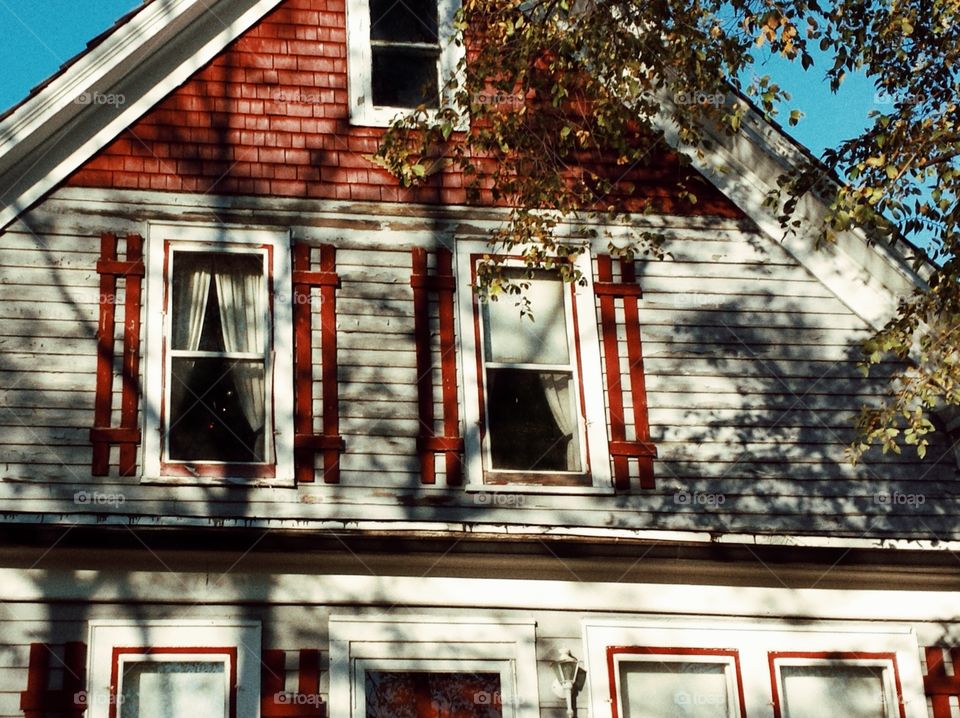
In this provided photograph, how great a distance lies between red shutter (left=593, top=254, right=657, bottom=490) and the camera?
452 inches

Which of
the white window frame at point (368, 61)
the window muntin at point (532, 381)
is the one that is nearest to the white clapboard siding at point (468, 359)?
the window muntin at point (532, 381)

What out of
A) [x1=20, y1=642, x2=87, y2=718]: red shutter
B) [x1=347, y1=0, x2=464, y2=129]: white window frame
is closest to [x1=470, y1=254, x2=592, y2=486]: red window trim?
[x1=347, y1=0, x2=464, y2=129]: white window frame

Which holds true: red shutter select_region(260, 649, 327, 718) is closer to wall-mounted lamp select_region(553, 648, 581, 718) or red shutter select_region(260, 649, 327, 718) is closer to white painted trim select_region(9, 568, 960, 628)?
white painted trim select_region(9, 568, 960, 628)

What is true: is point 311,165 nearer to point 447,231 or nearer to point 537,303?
point 447,231

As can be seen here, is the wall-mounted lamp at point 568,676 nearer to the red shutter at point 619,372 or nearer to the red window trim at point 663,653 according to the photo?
the red window trim at point 663,653

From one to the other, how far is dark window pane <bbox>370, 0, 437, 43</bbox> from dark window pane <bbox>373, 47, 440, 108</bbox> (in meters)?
0.16

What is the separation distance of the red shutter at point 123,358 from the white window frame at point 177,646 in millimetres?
1225

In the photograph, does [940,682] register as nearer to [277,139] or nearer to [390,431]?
[390,431]

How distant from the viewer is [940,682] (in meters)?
11.1

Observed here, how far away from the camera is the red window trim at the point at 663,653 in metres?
10.6

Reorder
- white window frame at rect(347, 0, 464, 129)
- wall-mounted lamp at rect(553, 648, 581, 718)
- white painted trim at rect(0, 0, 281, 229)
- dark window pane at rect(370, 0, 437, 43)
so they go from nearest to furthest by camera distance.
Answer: wall-mounted lamp at rect(553, 648, 581, 718) < white painted trim at rect(0, 0, 281, 229) < white window frame at rect(347, 0, 464, 129) < dark window pane at rect(370, 0, 437, 43)

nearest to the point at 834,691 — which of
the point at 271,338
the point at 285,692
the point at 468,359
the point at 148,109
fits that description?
the point at 468,359

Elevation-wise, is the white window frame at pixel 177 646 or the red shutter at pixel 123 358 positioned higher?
the red shutter at pixel 123 358

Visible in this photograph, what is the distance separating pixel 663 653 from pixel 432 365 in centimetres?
286
